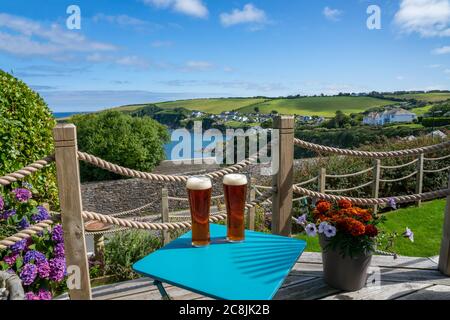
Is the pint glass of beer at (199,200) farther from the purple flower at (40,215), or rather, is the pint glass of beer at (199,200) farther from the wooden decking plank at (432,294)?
the purple flower at (40,215)

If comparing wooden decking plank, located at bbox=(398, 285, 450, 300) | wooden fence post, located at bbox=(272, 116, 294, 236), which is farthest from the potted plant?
wooden decking plank, located at bbox=(398, 285, 450, 300)

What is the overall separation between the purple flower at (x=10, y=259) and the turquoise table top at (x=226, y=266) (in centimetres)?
133

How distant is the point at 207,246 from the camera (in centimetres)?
164

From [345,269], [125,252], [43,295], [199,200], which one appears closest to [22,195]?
[43,295]

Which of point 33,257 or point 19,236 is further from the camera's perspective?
point 33,257

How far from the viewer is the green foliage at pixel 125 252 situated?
4164 millimetres

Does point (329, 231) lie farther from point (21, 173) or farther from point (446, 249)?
point (21, 173)

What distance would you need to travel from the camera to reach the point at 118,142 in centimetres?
1449

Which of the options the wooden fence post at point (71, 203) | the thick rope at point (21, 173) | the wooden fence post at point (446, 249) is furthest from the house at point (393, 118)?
the thick rope at point (21, 173)

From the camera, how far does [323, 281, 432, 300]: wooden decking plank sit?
217cm

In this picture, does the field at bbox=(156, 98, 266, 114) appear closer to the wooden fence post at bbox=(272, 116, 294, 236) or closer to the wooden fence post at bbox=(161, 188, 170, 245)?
the wooden fence post at bbox=(161, 188, 170, 245)

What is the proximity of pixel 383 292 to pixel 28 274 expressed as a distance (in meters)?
2.29
